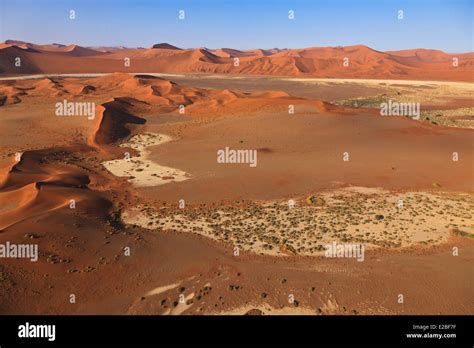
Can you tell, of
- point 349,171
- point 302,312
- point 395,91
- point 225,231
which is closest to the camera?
point 302,312

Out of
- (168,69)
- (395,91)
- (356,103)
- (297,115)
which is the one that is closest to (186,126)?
(297,115)

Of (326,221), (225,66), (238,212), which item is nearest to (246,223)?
(238,212)

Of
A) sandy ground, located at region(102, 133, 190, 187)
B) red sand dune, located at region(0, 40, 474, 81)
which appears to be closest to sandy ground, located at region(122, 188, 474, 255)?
sandy ground, located at region(102, 133, 190, 187)

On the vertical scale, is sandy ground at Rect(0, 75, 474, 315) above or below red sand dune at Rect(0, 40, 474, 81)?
below

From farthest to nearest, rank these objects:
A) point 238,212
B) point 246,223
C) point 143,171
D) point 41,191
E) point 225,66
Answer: point 225,66, point 143,171, point 41,191, point 238,212, point 246,223

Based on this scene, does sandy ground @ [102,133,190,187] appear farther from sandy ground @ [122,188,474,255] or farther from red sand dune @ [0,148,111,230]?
sandy ground @ [122,188,474,255]

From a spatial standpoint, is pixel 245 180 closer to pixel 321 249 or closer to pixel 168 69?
pixel 321 249

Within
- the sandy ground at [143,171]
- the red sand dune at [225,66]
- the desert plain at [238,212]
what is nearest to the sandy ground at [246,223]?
the desert plain at [238,212]

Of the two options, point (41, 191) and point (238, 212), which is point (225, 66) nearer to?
point (41, 191)

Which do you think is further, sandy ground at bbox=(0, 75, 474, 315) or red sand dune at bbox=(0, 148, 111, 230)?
red sand dune at bbox=(0, 148, 111, 230)

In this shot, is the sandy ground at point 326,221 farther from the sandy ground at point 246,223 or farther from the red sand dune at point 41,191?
the red sand dune at point 41,191

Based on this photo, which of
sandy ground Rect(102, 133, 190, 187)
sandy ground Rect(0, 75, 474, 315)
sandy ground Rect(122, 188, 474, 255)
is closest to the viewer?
sandy ground Rect(0, 75, 474, 315)
